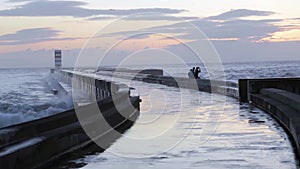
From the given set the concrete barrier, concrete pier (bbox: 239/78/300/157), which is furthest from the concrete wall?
the concrete barrier

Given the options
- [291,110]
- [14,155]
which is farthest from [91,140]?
[291,110]

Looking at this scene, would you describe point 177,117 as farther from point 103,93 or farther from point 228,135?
point 103,93

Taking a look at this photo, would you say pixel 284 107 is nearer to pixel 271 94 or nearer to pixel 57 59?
pixel 271 94

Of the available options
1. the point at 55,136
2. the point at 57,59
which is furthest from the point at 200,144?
the point at 57,59

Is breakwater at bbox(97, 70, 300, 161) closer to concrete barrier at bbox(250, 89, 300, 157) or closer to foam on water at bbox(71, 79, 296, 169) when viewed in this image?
concrete barrier at bbox(250, 89, 300, 157)

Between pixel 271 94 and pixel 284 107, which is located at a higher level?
pixel 271 94

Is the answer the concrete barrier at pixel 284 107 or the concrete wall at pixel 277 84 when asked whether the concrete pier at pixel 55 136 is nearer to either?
the concrete barrier at pixel 284 107

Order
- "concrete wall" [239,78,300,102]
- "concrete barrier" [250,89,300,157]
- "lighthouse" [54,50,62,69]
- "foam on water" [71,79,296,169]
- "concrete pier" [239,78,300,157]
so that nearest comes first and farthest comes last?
"foam on water" [71,79,296,169], "concrete barrier" [250,89,300,157], "concrete pier" [239,78,300,157], "concrete wall" [239,78,300,102], "lighthouse" [54,50,62,69]

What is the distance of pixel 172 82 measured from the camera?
4422cm

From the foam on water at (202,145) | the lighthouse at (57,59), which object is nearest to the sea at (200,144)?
the foam on water at (202,145)

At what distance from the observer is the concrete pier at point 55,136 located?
348 inches

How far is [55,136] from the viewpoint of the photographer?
407 inches

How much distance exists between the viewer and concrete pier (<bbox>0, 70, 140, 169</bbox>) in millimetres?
8828

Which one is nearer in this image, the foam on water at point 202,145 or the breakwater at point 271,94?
the foam on water at point 202,145
